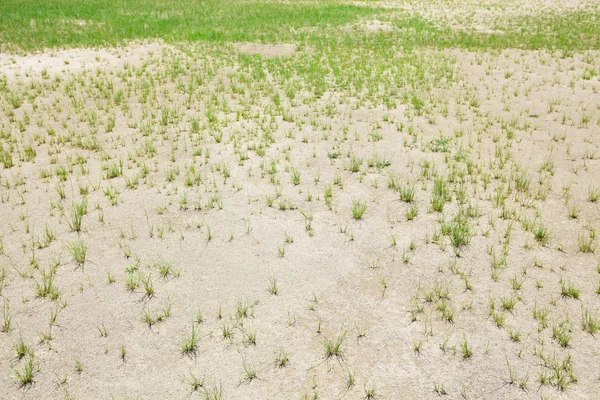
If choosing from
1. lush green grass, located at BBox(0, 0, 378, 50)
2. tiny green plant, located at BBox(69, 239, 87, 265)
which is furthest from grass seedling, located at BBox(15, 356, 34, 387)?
lush green grass, located at BBox(0, 0, 378, 50)

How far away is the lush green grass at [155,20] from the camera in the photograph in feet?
80.2

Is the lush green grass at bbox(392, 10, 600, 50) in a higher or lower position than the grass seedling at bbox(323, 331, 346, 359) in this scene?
higher

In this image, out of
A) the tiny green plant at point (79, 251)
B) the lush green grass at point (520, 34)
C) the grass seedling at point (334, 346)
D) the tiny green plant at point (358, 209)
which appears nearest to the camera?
the grass seedling at point (334, 346)

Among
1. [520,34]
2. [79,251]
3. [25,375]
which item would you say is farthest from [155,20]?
[25,375]

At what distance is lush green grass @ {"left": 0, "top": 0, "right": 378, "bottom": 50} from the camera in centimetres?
2444

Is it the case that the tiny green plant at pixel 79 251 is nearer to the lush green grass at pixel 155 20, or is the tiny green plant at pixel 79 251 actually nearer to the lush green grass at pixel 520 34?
the lush green grass at pixel 155 20

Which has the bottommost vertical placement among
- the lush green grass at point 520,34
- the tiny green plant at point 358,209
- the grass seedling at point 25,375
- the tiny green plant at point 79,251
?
the grass seedling at point 25,375

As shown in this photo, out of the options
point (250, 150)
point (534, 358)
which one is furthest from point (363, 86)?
point (534, 358)

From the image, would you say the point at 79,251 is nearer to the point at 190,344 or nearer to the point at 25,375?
the point at 25,375

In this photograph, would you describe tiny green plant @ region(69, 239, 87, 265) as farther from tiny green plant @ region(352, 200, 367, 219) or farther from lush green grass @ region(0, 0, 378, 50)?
lush green grass @ region(0, 0, 378, 50)

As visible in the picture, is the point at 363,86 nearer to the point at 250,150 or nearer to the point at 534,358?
the point at 250,150

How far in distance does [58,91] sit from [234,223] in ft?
37.5

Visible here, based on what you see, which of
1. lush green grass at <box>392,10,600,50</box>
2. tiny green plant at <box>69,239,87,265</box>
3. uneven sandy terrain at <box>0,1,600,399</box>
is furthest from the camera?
lush green grass at <box>392,10,600,50</box>

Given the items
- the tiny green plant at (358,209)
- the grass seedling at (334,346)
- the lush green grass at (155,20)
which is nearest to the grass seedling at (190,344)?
the grass seedling at (334,346)
